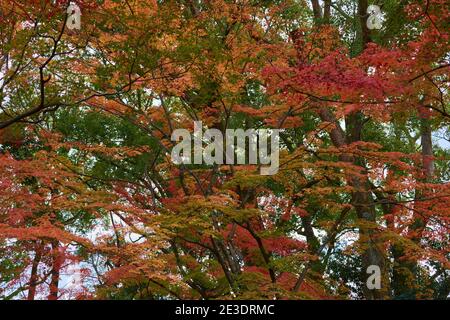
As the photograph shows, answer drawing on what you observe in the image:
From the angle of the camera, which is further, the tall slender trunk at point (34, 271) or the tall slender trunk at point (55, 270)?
the tall slender trunk at point (34, 271)

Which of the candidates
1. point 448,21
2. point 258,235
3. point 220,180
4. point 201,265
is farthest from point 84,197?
point 448,21

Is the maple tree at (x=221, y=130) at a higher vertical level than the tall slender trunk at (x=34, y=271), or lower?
higher

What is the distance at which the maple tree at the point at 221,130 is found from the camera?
24.9ft

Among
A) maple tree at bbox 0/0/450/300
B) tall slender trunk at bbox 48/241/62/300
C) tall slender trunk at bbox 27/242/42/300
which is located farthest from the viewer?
tall slender trunk at bbox 27/242/42/300

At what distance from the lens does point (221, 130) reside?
10547 millimetres

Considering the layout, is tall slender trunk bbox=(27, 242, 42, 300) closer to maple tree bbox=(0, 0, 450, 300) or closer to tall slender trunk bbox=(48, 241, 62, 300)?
maple tree bbox=(0, 0, 450, 300)

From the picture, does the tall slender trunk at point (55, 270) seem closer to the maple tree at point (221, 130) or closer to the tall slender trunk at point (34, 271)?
the maple tree at point (221, 130)

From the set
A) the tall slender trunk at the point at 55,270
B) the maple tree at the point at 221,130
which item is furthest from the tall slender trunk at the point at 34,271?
the tall slender trunk at the point at 55,270

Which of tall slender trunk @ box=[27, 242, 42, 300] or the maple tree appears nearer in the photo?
the maple tree

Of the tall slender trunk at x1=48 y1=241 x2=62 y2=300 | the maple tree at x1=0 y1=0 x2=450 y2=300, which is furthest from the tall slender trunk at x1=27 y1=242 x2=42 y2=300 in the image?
the tall slender trunk at x1=48 y1=241 x2=62 y2=300

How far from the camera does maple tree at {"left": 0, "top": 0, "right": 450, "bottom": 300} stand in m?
7.58

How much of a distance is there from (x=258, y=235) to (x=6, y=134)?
693 centimetres

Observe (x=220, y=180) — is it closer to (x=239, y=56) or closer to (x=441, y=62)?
(x=239, y=56)
